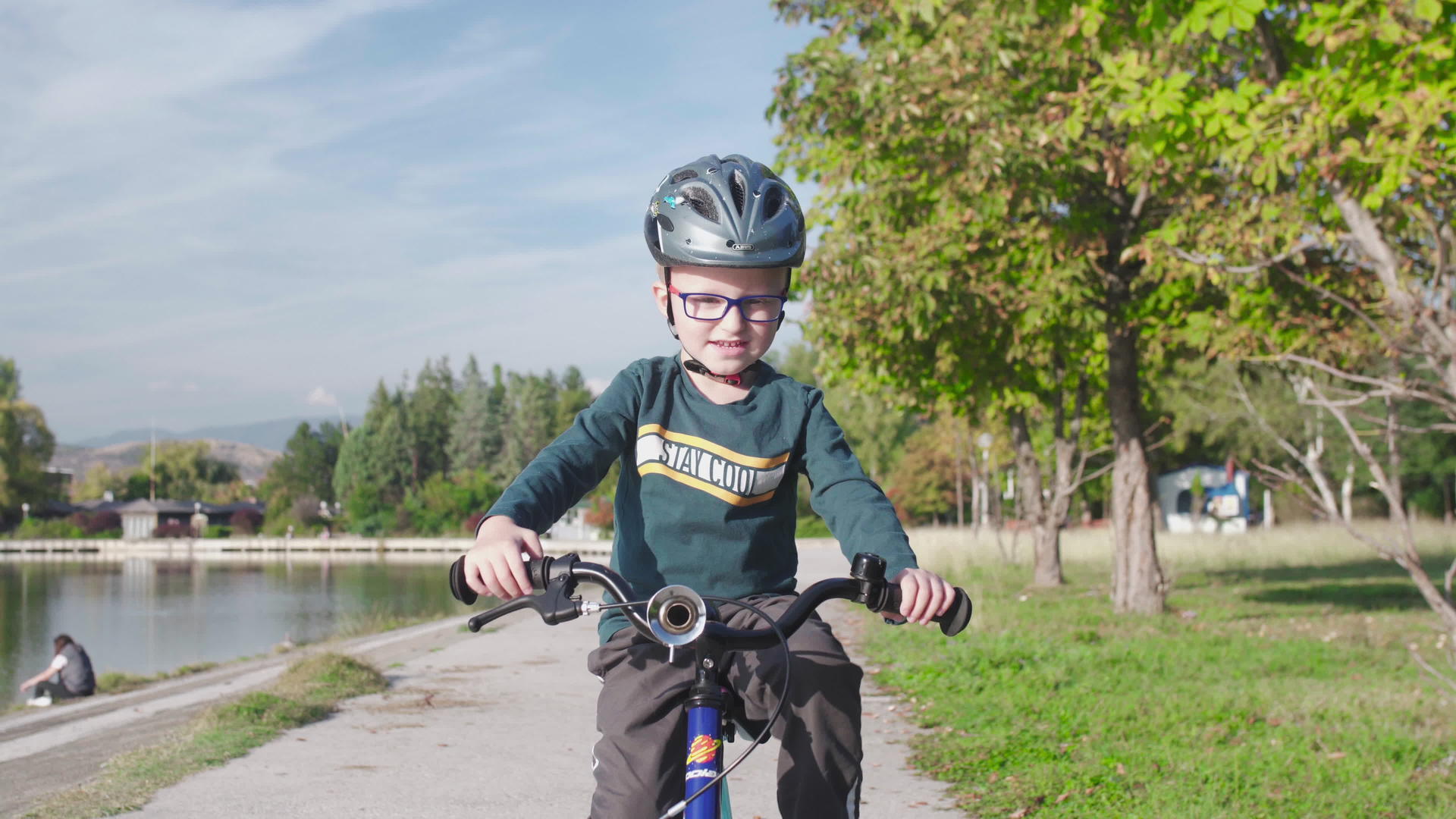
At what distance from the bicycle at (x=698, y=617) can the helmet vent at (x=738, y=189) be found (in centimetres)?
87

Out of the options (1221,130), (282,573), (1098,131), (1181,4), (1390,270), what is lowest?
(282,573)

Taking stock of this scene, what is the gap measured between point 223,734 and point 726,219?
5.48 meters

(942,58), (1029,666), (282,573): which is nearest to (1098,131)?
(942,58)

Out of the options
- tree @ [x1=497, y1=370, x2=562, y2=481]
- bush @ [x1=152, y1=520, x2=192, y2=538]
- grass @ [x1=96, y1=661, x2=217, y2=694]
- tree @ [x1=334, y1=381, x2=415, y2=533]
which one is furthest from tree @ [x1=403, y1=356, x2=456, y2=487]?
grass @ [x1=96, y1=661, x2=217, y2=694]

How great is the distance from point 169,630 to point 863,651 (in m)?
23.0

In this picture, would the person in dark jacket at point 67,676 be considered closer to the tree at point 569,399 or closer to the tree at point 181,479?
the tree at point 569,399

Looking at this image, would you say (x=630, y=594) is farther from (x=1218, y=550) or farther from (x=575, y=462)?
(x=1218, y=550)

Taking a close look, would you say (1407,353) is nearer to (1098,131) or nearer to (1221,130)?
(1221,130)

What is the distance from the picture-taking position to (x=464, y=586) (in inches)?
88.4

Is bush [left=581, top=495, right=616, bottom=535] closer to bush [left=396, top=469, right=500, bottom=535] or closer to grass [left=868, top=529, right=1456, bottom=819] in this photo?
bush [left=396, top=469, right=500, bottom=535]

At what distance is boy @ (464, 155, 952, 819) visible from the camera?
249 cm

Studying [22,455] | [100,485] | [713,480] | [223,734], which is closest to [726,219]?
[713,480]

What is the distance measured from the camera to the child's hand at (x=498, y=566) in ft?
7.13

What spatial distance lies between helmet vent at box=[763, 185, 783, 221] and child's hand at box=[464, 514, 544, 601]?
948 mm
